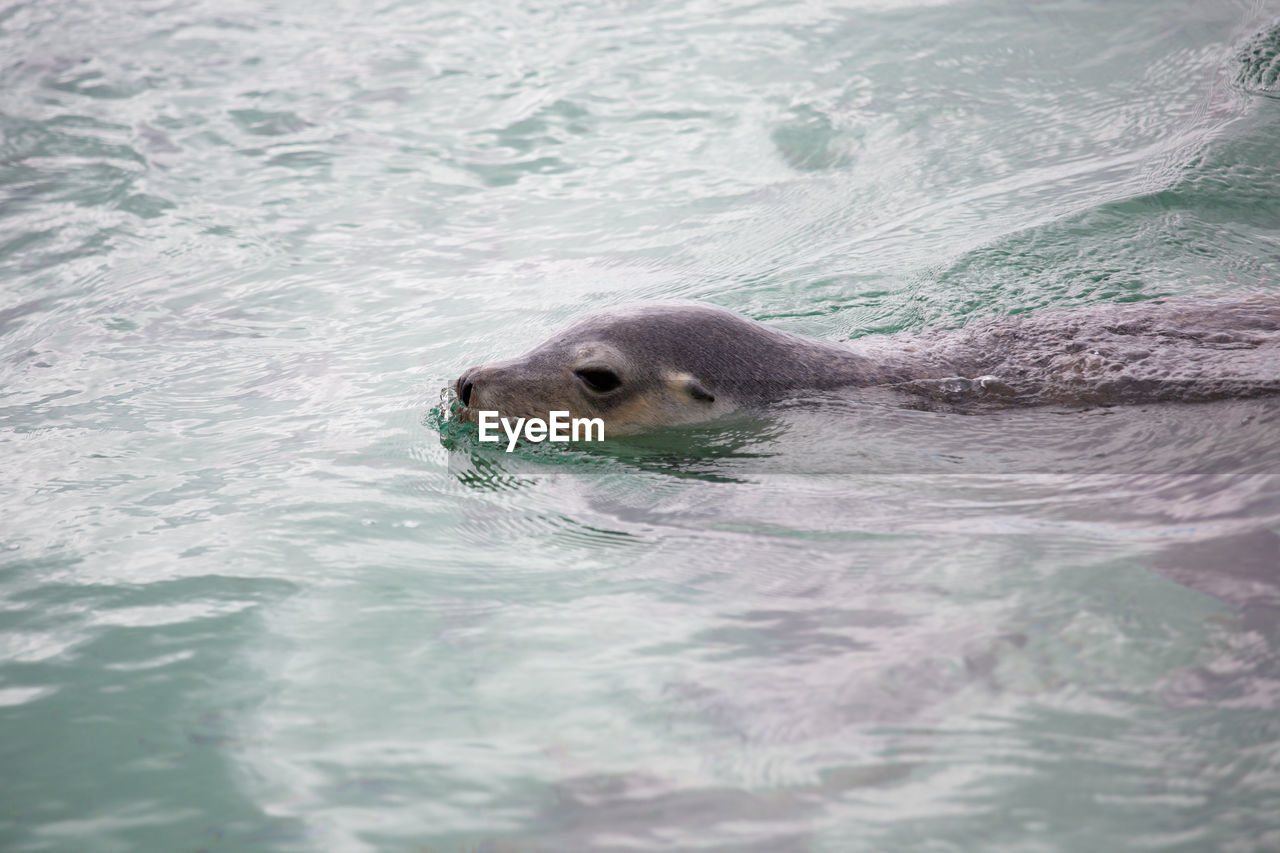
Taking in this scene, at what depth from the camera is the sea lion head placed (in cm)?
547

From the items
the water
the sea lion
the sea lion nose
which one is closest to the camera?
the water

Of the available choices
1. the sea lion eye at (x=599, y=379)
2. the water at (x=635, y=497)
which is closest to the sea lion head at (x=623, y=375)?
the sea lion eye at (x=599, y=379)

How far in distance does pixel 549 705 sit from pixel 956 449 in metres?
2.61

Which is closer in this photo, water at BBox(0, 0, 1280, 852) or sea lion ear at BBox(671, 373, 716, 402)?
water at BBox(0, 0, 1280, 852)

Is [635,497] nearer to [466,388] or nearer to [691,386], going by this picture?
[691,386]

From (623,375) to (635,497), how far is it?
31.7 inches

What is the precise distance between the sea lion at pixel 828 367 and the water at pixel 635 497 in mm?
207

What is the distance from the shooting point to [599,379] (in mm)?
5477

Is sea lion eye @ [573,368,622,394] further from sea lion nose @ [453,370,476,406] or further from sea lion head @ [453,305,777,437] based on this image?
sea lion nose @ [453,370,476,406]

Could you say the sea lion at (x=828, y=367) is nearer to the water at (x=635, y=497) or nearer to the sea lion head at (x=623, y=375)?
the sea lion head at (x=623, y=375)

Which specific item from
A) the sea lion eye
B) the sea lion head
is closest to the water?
the sea lion head

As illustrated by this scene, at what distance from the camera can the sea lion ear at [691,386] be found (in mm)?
5520

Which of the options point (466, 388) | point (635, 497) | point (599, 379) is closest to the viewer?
point (635, 497)

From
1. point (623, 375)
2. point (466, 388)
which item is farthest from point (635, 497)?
point (466, 388)
